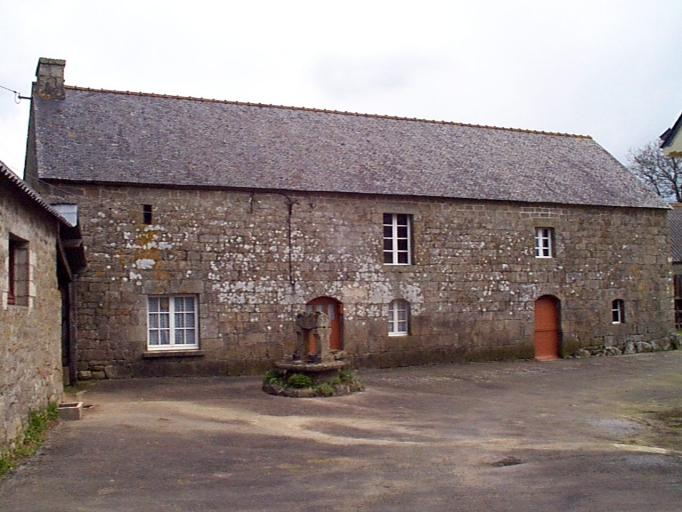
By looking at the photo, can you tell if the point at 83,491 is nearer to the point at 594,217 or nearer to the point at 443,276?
the point at 443,276

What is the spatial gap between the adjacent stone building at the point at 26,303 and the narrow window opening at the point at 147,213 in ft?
10.3

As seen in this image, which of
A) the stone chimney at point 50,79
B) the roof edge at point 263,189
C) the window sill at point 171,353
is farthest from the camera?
the stone chimney at point 50,79

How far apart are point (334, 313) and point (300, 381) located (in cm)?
428

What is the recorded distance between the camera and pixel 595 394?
529 inches

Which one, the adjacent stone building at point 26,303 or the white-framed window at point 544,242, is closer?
the adjacent stone building at point 26,303

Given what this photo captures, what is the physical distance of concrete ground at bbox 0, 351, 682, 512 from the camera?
6.39 metres

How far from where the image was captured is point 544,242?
19422mm

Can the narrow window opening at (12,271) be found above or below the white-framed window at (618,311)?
above

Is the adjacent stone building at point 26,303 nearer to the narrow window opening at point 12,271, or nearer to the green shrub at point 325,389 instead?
the narrow window opening at point 12,271

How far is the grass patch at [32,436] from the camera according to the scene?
24.0ft

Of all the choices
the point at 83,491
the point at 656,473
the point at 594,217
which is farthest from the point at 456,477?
the point at 594,217

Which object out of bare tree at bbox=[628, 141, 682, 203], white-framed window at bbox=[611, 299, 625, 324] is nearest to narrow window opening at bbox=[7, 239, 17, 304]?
white-framed window at bbox=[611, 299, 625, 324]

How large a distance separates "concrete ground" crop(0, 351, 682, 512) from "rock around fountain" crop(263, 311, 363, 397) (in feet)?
1.09

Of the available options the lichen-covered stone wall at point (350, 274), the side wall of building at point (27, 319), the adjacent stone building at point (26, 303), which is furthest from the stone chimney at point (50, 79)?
the side wall of building at point (27, 319)
